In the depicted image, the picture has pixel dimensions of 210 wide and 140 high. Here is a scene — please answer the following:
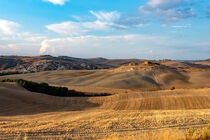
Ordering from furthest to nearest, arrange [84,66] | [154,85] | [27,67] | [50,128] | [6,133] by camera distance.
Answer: [84,66]
[27,67]
[154,85]
[50,128]
[6,133]

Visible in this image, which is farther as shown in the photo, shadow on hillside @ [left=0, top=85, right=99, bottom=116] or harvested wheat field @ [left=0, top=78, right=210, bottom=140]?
shadow on hillside @ [left=0, top=85, right=99, bottom=116]

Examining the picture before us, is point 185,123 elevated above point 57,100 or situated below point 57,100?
above

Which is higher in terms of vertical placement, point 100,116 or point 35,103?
point 100,116

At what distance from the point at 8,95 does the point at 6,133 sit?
672 inches

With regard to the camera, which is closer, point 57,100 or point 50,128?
point 50,128

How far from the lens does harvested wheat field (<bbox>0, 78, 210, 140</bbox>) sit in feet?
25.2

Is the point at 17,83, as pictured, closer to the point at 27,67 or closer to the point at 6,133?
the point at 6,133

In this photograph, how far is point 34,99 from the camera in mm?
23297

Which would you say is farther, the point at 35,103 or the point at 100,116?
the point at 35,103

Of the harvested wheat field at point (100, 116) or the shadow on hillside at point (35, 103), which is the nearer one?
the harvested wheat field at point (100, 116)

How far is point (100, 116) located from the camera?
12.4 meters

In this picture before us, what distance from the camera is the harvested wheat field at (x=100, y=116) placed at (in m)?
7.68

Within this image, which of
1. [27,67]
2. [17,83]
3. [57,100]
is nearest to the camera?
[57,100]

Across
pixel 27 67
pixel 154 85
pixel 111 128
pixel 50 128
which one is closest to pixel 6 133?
pixel 50 128
